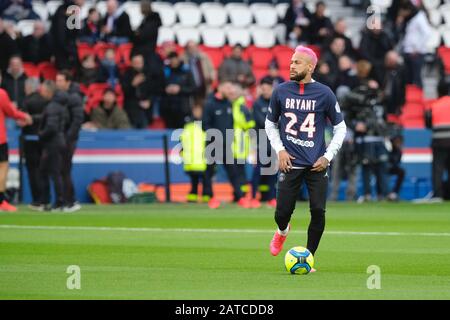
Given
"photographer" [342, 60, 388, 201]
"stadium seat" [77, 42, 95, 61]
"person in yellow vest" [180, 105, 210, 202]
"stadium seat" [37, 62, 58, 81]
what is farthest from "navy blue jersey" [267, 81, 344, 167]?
"stadium seat" [77, 42, 95, 61]

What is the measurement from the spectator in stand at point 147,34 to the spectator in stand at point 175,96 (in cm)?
62

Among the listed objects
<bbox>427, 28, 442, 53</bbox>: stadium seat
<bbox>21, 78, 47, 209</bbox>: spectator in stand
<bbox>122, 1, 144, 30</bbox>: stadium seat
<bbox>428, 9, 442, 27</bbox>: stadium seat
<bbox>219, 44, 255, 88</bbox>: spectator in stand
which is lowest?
<bbox>21, 78, 47, 209</bbox>: spectator in stand

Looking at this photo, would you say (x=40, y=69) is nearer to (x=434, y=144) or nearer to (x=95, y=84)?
(x=95, y=84)

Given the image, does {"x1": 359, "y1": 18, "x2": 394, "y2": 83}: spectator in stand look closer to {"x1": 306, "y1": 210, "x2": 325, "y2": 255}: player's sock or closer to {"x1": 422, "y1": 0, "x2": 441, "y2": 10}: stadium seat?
{"x1": 422, "y1": 0, "x2": 441, "y2": 10}: stadium seat

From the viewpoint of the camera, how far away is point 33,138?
25.4 m

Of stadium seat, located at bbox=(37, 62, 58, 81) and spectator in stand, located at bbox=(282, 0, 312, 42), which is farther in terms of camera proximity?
spectator in stand, located at bbox=(282, 0, 312, 42)

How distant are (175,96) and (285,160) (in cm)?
1603

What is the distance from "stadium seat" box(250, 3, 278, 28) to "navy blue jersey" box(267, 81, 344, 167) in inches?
816

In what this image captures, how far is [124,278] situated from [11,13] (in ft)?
60.2

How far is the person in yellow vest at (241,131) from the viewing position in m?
25.2

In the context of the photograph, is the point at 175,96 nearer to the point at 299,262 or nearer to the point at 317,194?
the point at 317,194

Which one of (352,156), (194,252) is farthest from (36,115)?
(194,252)

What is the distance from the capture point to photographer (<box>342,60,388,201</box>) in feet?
88.7

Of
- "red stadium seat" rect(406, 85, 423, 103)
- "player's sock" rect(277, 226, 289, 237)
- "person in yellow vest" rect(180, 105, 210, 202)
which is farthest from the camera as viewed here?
"red stadium seat" rect(406, 85, 423, 103)
